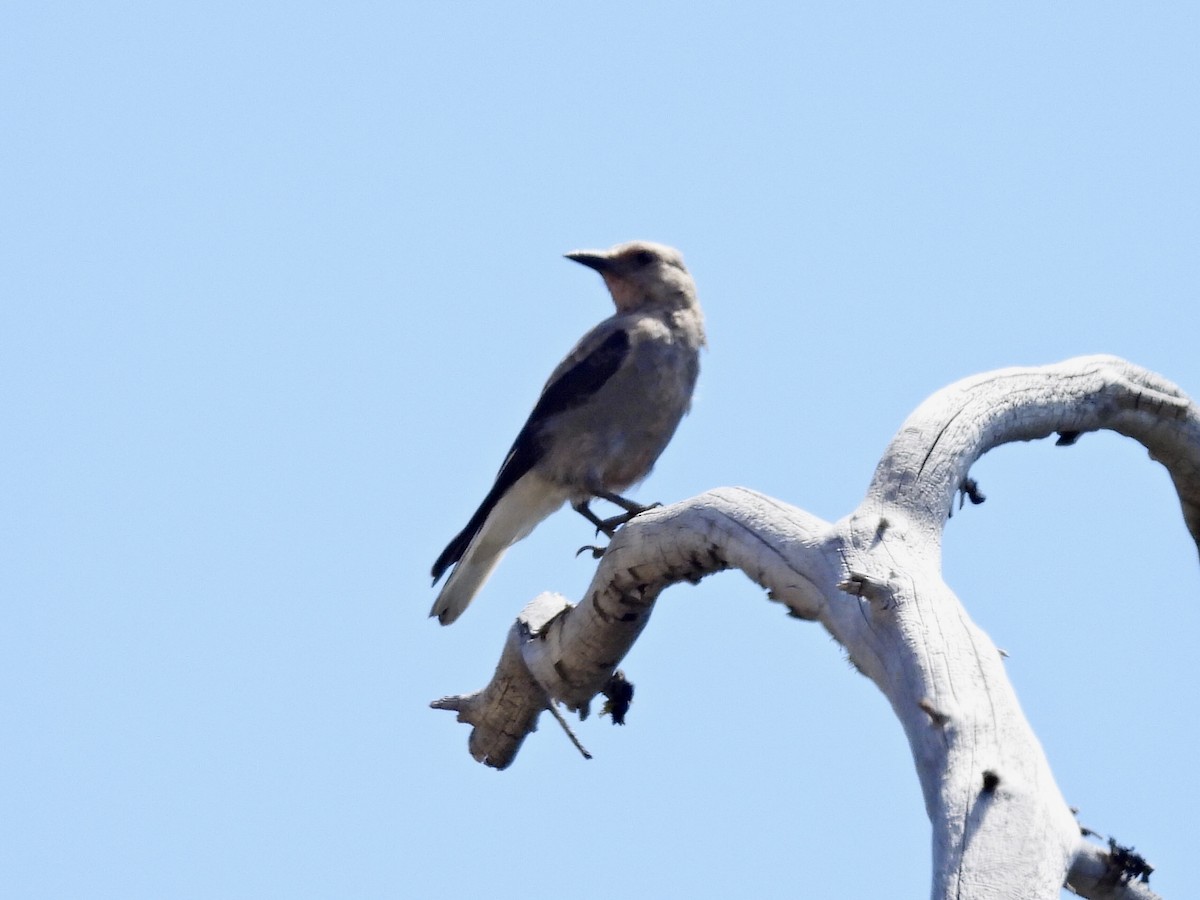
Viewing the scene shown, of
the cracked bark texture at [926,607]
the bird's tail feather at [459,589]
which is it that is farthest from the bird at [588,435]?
the cracked bark texture at [926,607]

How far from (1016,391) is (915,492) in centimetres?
68

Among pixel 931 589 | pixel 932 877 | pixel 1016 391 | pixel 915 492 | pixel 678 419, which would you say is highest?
pixel 678 419

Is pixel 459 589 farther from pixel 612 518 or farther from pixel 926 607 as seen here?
pixel 926 607

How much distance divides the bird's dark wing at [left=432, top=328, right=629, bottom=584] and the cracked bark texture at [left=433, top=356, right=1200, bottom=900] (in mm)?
1153

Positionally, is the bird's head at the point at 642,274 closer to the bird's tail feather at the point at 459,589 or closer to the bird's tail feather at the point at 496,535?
the bird's tail feather at the point at 496,535

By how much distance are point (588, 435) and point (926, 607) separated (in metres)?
3.14

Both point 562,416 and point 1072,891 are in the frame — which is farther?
point 562,416

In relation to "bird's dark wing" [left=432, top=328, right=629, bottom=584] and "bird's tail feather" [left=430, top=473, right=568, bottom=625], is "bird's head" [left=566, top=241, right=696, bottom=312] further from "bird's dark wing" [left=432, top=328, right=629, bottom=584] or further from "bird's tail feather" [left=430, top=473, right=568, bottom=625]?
"bird's tail feather" [left=430, top=473, right=568, bottom=625]

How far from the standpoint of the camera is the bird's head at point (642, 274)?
19.8ft

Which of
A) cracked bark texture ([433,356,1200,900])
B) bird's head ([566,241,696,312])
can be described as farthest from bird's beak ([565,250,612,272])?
cracked bark texture ([433,356,1200,900])

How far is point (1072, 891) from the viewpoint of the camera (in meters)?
2.57

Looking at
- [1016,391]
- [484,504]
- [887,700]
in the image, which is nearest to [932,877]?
[887,700]

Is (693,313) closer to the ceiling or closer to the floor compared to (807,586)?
closer to the ceiling

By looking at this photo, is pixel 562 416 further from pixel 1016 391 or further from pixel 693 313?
pixel 1016 391
